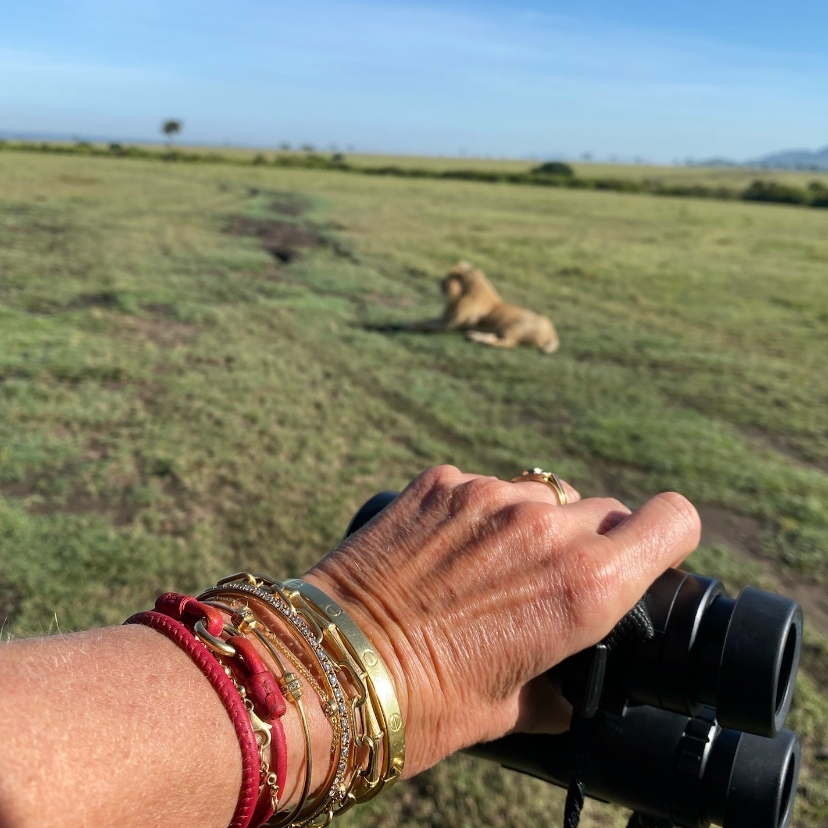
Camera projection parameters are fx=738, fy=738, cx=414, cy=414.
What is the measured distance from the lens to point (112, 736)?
2.61 ft

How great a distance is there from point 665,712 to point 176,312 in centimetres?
817

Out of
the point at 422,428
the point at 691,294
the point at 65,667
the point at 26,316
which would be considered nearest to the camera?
the point at 65,667

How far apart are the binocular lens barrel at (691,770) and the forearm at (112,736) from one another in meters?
0.59

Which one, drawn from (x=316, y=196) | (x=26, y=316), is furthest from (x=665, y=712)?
(x=316, y=196)

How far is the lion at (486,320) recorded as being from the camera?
28.5ft

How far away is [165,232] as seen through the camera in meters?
14.8

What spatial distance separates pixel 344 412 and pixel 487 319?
3746 mm

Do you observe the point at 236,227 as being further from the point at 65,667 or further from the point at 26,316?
the point at 65,667

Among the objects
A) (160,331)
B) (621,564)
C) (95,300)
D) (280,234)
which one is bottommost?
(160,331)

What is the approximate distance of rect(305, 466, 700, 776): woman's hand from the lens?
44.6 inches

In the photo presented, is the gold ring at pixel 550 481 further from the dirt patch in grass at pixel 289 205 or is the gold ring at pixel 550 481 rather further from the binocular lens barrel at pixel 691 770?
the dirt patch in grass at pixel 289 205

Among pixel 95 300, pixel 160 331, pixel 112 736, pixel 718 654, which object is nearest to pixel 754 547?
pixel 718 654

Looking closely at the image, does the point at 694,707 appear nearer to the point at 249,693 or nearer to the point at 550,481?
the point at 550,481

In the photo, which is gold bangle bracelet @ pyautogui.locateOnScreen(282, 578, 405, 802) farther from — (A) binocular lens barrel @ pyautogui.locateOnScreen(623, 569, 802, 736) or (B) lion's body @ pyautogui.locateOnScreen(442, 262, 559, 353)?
(B) lion's body @ pyautogui.locateOnScreen(442, 262, 559, 353)
